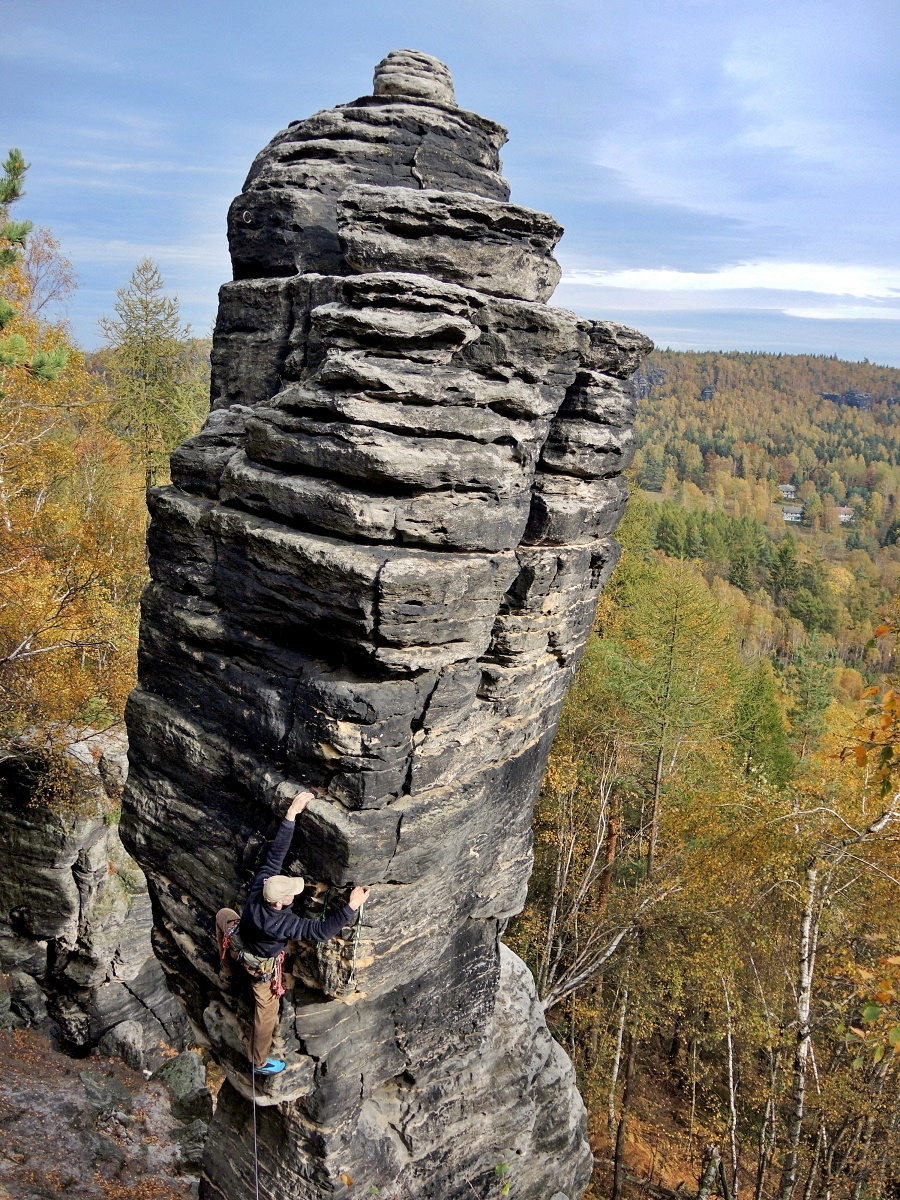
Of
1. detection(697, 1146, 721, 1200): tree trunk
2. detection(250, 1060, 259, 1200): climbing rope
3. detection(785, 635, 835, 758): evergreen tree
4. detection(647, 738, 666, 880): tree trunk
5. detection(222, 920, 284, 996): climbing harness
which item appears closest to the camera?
detection(222, 920, 284, 996): climbing harness

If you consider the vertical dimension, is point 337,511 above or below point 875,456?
below

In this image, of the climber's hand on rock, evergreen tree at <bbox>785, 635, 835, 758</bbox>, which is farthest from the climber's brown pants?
evergreen tree at <bbox>785, 635, 835, 758</bbox>

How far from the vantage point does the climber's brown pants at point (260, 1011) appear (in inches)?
292

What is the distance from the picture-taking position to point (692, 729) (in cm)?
2180

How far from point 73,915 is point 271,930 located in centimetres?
1326

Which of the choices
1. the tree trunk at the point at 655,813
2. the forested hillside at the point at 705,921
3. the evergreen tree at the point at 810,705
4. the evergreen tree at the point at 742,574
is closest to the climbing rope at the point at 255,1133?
the forested hillside at the point at 705,921

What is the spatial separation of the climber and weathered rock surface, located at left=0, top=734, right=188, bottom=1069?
11827 millimetres

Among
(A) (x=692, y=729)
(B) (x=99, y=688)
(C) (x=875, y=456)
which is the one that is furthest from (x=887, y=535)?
(B) (x=99, y=688)

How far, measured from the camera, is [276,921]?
7.15 metres

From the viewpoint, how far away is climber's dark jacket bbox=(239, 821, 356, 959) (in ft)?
23.5

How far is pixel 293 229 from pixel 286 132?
162cm

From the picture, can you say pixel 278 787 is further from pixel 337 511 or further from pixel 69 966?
pixel 69 966

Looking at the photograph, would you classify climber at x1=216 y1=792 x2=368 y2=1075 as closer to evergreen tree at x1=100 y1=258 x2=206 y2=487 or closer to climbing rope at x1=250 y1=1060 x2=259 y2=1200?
climbing rope at x1=250 y1=1060 x2=259 y2=1200

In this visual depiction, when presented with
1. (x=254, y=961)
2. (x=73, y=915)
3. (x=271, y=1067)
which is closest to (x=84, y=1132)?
(x=73, y=915)
